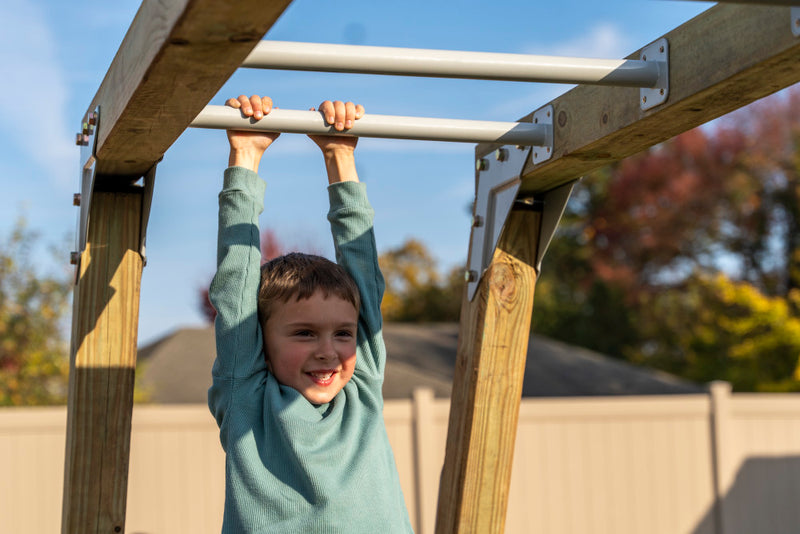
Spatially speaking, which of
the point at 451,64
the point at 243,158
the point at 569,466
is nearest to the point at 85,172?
the point at 243,158

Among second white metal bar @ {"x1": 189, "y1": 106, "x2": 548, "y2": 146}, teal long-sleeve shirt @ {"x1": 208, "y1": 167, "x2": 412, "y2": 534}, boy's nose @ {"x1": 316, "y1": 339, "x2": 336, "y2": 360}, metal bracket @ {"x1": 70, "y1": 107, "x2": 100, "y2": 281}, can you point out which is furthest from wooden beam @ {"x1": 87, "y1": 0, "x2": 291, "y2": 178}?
boy's nose @ {"x1": 316, "y1": 339, "x2": 336, "y2": 360}

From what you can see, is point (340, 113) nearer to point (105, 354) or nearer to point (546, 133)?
point (546, 133)

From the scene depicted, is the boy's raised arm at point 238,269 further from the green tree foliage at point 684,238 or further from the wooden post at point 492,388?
the green tree foliage at point 684,238

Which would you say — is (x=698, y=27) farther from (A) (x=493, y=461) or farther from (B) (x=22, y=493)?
(B) (x=22, y=493)

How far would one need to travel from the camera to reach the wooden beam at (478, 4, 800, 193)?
136cm

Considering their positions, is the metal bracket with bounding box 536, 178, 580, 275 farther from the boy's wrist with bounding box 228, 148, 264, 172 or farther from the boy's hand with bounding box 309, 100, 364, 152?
the boy's wrist with bounding box 228, 148, 264, 172

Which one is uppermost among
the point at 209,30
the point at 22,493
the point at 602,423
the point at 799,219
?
the point at 799,219

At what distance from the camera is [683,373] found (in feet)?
50.8

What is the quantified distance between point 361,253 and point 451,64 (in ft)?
1.95

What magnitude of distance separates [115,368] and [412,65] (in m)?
0.97

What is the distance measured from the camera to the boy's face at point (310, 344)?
1.83 metres

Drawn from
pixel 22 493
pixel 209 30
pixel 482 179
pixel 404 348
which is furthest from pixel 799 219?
pixel 209 30

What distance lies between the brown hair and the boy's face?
14mm

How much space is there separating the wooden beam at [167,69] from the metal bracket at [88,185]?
0.03 m
